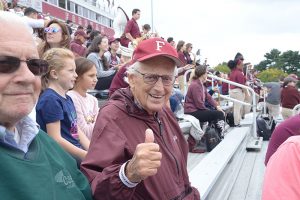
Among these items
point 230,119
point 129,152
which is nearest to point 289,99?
point 230,119

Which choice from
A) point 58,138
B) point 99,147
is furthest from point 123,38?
point 99,147

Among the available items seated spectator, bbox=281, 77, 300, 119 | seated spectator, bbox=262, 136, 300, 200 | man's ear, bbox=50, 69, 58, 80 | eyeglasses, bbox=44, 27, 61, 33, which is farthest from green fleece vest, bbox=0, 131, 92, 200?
seated spectator, bbox=281, 77, 300, 119

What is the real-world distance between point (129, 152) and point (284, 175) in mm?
718

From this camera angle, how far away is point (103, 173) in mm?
1657

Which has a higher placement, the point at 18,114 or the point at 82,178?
the point at 18,114

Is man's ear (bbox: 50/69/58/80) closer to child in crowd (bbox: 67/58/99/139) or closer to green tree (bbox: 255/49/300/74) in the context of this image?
child in crowd (bbox: 67/58/99/139)

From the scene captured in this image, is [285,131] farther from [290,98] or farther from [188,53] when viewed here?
[188,53]

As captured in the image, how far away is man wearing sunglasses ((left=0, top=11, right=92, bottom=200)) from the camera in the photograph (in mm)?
1247

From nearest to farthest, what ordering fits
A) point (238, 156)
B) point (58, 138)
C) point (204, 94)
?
point (58, 138) < point (238, 156) < point (204, 94)

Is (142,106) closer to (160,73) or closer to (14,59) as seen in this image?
(160,73)

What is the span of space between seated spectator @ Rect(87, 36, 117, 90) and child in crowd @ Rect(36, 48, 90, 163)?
10.7 feet

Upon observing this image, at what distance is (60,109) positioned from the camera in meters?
2.61

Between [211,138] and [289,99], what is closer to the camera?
[211,138]

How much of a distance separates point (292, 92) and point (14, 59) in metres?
9.94
